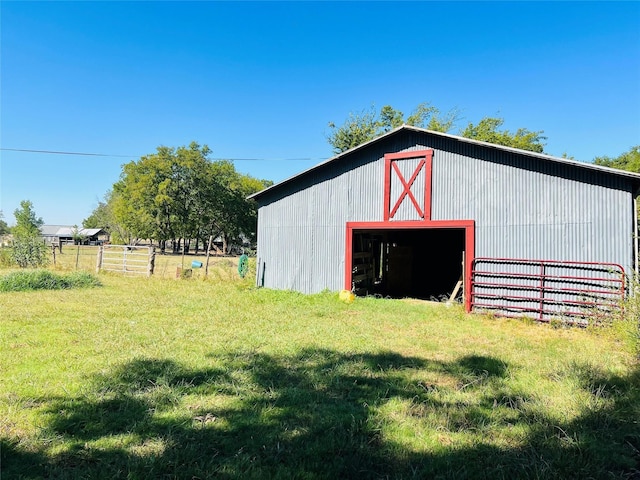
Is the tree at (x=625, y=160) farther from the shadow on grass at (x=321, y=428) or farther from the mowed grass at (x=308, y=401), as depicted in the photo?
the shadow on grass at (x=321, y=428)

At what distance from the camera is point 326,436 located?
296 cm

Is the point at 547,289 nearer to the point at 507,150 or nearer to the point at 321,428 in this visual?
the point at 507,150

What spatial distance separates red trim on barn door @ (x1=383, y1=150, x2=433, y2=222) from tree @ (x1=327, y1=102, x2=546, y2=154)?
72.8 feet

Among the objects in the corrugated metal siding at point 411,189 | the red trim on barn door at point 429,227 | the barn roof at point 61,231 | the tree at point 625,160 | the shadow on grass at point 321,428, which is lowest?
the shadow on grass at point 321,428

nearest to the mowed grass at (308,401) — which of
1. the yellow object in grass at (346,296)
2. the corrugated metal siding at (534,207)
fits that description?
the corrugated metal siding at (534,207)

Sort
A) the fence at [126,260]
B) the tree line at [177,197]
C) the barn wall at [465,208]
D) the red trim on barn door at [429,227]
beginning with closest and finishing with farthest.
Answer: the barn wall at [465,208], the red trim on barn door at [429,227], the fence at [126,260], the tree line at [177,197]

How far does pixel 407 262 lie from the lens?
14.5 metres

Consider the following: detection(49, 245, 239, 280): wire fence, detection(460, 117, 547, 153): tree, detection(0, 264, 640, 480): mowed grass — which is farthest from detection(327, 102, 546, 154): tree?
detection(0, 264, 640, 480): mowed grass

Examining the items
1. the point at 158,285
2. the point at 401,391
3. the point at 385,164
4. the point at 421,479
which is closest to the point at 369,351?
the point at 401,391

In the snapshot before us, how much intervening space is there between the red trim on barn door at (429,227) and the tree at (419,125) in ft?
73.6

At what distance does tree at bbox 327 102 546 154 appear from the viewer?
104ft

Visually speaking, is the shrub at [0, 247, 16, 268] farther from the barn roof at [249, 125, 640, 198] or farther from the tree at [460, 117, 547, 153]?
the tree at [460, 117, 547, 153]

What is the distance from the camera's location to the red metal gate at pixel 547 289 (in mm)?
7516

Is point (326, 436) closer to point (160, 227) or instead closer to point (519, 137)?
point (519, 137)
